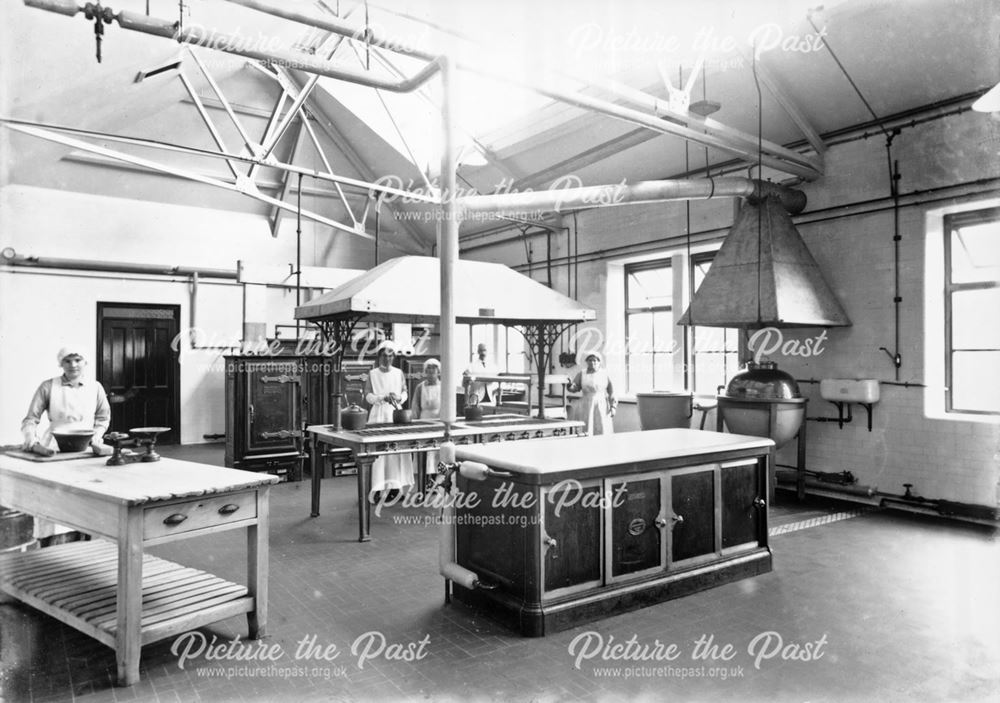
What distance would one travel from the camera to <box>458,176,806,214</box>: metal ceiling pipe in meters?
6.71

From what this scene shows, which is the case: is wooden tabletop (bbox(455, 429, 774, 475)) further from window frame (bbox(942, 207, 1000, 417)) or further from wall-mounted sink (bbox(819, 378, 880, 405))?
window frame (bbox(942, 207, 1000, 417))

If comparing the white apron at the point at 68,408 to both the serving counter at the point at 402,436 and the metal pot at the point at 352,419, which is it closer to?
the serving counter at the point at 402,436

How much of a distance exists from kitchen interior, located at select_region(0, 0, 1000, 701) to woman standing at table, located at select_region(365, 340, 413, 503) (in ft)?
0.39

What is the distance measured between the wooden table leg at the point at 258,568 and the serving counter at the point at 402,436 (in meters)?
2.02

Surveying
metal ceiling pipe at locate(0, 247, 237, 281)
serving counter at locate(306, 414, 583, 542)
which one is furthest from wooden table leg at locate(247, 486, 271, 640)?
metal ceiling pipe at locate(0, 247, 237, 281)

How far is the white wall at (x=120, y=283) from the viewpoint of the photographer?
10.5 metres

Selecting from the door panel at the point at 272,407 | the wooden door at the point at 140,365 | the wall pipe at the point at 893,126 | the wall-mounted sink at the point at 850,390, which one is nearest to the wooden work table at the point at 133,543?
the door panel at the point at 272,407

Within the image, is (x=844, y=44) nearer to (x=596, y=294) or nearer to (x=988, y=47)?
(x=988, y=47)

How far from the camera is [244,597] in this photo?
12.5 feet

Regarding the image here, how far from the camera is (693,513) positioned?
4.59m

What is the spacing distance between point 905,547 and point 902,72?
4493 millimetres

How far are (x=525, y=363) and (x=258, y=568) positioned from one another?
914 centimetres

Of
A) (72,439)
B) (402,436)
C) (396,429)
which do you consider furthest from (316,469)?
(72,439)

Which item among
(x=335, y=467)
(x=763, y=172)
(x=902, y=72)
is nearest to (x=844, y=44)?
(x=902, y=72)
